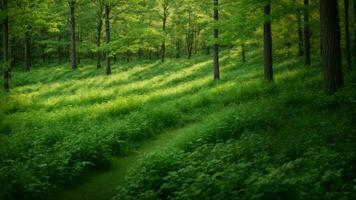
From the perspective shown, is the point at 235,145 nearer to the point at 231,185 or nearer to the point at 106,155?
the point at 231,185

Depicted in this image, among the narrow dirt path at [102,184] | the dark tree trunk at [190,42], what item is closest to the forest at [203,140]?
the narrow dirt path at [102,184]

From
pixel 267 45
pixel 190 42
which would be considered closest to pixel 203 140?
pixel 267 45

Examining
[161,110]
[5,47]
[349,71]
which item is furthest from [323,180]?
[5,47]

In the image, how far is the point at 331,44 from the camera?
12.2m

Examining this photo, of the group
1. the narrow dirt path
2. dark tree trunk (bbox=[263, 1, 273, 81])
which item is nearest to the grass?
the narrow dirt path

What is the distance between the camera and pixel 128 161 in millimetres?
9281

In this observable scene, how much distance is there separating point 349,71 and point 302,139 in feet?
36.2

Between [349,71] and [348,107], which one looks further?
[349,71]

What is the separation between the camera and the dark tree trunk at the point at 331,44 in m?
11.9

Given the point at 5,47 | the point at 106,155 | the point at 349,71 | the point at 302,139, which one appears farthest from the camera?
the point at 5,47

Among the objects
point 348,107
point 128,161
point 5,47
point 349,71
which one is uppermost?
point 5,47

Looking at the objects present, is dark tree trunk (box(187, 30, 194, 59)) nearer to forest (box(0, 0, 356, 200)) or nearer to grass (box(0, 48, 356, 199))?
forest (box(0, 0, 356, 200))

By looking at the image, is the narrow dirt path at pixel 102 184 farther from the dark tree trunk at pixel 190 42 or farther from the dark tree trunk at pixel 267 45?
the dark tree trunk at pixel 190 42

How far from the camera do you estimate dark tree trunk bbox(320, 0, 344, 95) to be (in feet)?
39.2
